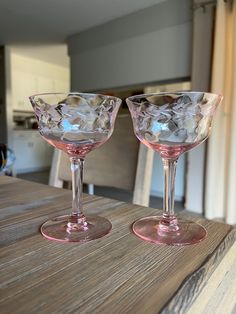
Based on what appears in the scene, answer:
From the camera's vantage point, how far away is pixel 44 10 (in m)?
2.88

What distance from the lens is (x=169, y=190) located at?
388 millimetres

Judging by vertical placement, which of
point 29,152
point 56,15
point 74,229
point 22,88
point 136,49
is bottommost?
point 29,152

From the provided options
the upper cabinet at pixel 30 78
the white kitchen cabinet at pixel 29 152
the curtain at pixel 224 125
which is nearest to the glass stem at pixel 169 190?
the curtain at pixel 224 125

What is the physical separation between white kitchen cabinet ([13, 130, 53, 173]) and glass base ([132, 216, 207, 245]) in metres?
4.44

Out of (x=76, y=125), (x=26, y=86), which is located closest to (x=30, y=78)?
(x=26, y=86)

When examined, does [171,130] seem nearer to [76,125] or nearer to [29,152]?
[76,125]

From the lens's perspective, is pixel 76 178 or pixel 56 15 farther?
pixel 56 15

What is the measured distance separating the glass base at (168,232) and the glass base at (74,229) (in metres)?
0.05

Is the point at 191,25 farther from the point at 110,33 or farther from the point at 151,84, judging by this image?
the point at 110,33

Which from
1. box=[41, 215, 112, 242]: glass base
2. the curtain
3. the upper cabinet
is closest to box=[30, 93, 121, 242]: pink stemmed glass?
box=[41, 215, 112, 242]: glass base

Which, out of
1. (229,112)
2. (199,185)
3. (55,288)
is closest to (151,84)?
(229,112)

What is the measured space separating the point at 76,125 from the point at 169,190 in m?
0.18

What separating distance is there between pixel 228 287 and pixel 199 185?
2.36 metres

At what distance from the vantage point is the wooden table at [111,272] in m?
0.22
